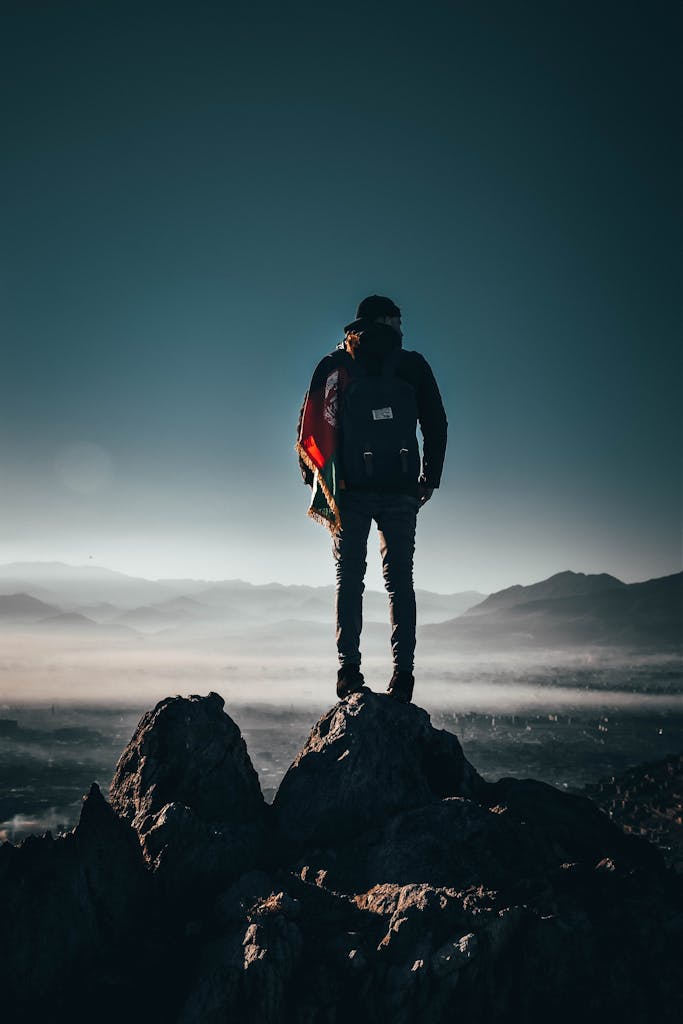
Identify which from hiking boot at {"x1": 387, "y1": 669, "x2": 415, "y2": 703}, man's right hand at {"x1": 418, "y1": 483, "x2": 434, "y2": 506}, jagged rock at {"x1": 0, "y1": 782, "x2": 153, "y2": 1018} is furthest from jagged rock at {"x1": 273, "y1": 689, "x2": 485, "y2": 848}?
man's right hand at {"x1": 418, "y1": 483, "x2": 434, "y2": 506}

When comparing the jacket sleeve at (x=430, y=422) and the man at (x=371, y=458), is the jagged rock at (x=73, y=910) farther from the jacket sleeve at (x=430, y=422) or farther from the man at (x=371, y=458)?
the jacket sleeve at (x=430, y=422)

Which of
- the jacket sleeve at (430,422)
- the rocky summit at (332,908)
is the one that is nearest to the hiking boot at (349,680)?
the rocky summit at (332,908)

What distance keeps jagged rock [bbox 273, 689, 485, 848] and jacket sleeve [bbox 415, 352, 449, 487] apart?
11.0 ft

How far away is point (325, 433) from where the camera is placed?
8.62 metres

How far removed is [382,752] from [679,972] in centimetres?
360

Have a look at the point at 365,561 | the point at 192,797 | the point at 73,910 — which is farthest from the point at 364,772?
the point at 73,910

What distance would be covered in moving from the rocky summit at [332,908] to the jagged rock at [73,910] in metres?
0.01

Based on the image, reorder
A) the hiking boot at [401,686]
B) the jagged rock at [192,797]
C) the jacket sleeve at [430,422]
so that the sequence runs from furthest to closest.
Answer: the jacket sleeve at [430,422], the hiking boot at [401,686], the jagged rock at [192,797]

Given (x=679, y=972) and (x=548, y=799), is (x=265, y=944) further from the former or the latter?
(x=548, y=799)

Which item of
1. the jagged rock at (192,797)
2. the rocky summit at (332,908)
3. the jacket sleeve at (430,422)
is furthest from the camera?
the jacket sleeve at (430,422)

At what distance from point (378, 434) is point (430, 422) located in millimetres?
933

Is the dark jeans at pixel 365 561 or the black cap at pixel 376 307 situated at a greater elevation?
the black cap at pixel 376 307

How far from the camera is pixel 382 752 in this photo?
767cm

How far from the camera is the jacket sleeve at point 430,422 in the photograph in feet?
28.9
